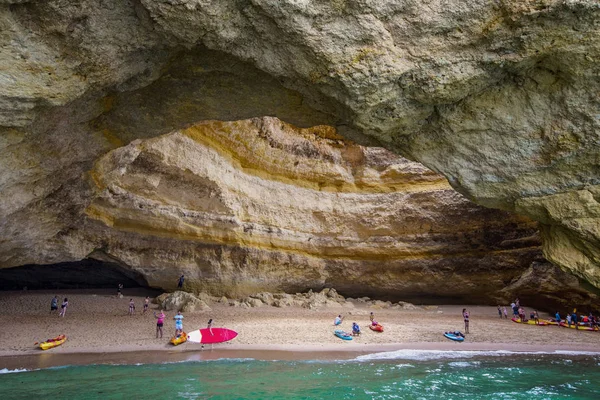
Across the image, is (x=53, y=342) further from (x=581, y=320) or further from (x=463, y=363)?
(x=581, y=320)

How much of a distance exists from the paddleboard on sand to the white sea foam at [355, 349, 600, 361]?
419 centimetres

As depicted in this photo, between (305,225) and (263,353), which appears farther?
(305,225)

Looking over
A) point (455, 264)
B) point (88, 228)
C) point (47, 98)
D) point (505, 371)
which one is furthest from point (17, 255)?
point (455, 264)

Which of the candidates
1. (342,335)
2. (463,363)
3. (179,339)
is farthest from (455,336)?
(179,339)

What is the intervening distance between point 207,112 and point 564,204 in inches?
335

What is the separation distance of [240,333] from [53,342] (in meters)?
5.64

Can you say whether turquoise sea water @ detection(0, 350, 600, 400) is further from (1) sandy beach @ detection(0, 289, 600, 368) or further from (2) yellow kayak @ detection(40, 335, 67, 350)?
(2) yellow kayak @ detection(40, 335, 67, 350)

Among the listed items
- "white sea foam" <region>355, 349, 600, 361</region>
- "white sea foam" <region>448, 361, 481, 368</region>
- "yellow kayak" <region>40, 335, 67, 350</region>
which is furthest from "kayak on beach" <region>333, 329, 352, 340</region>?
"yellow kayak" <region>40, 335, 67, 350</region>

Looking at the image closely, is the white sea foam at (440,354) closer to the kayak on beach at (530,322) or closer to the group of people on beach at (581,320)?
the group of people on beach at (581,320)

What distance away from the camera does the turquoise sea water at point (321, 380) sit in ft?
26.8

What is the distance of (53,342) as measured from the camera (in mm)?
11234

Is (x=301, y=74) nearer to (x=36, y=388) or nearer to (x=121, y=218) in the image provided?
(x=36, y=388)

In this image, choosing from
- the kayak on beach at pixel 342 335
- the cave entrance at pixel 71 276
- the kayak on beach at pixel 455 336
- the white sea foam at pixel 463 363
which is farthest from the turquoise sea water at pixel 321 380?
the cave entrance at pixel 71 276

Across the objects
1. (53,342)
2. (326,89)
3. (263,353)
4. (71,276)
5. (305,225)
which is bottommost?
(263,353)
